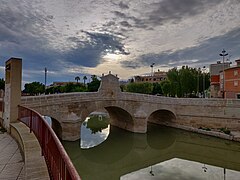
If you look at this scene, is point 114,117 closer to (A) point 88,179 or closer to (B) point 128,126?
(B) point 128,126

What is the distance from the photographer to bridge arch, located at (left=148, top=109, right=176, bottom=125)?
1961 cm

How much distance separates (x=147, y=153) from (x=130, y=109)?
487 centimetres

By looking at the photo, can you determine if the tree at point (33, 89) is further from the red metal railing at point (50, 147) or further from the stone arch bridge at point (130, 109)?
the red metal railing at point (50, 147)

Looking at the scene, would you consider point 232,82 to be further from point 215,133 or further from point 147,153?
point 147,153

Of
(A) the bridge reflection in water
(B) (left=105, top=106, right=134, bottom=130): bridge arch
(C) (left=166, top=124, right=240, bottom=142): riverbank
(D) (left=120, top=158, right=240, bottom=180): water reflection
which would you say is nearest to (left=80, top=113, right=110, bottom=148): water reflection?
(A) the bridge reflection in water

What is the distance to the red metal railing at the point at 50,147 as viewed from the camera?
1596 millimetres

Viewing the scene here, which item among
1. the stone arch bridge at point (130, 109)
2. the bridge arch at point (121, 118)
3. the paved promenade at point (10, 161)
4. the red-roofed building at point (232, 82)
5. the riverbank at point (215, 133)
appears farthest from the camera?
the red-roofed building at point (232, 82)

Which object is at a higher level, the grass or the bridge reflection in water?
the grass

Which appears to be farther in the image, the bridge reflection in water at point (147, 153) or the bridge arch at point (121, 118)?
the bridge arch at point (121, 118)

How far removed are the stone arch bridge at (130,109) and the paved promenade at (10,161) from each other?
6557mm

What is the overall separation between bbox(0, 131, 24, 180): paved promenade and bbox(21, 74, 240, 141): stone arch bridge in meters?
6.56

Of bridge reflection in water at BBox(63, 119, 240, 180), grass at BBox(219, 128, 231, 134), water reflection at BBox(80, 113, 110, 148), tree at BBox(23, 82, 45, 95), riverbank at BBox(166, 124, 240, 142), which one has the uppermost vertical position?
tree at BBox(23, 82, 45, 95)

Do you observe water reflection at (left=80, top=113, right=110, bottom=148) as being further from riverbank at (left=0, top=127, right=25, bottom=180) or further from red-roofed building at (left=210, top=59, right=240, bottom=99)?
red-roofed building at (left=210, top=59, right=240, bottom=99)

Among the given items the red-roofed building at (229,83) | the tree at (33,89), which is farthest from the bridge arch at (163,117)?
the tree at (33,89)
